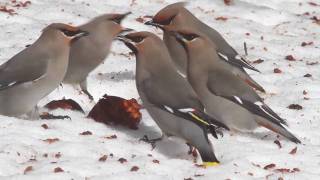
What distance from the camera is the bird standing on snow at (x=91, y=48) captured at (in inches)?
249

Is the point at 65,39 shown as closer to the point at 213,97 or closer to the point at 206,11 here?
the point at 213,97

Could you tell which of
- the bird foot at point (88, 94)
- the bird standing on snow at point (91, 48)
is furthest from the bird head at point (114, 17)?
the bird foot at point (88, 94)

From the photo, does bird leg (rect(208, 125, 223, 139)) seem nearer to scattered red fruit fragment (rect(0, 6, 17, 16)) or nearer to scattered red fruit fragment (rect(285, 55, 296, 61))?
scattered red fruit fragment (rect(285, 55, 296, 61))

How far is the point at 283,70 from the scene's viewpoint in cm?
728

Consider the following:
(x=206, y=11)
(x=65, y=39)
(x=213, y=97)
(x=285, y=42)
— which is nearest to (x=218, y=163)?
(x=213, y=97)

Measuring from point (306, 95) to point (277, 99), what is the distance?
0.23 m

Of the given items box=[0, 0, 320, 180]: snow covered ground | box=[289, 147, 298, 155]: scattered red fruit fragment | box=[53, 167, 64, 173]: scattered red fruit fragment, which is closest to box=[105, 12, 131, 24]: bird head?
box=[0, 0, 320, 180]: snow covered ground

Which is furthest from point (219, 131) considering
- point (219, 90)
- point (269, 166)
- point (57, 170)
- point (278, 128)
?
point (57, 170)

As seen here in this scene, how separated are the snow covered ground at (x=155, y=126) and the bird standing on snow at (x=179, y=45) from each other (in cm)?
31

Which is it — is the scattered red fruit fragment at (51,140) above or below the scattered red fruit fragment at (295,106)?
above

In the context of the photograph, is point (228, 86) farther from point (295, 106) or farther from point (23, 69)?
point (23, 69)

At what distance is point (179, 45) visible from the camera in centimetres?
673

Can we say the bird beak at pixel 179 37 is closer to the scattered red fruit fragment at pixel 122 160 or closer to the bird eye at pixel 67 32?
the bird eye at pixel 67 32

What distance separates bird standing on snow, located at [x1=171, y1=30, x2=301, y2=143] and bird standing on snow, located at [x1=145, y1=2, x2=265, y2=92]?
723 millimetres
